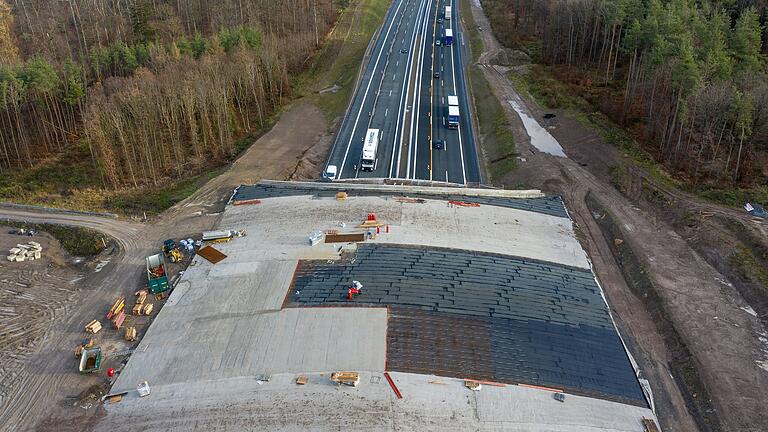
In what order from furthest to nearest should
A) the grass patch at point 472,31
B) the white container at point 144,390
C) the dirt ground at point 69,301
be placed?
the grass patch at point 472,31, the dirt ground at point 69,301, the white container at point 144,390

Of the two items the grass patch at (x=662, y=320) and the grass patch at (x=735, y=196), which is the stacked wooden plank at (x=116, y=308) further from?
the grass patch at (x=735, y=196)

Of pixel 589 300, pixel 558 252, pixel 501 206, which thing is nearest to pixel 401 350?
pixel 589 300

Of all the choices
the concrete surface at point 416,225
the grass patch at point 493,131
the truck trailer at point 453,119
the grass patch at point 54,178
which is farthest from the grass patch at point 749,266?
the grass patch at point 54,178

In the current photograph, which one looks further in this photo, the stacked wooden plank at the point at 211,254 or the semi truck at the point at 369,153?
the semi truck at the point at 369,153

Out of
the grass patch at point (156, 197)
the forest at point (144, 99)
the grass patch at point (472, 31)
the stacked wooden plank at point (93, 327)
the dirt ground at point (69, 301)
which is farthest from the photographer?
the grass patch at point (472, 31)

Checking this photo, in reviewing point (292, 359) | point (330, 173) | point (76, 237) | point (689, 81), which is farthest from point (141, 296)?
point (689, 81)

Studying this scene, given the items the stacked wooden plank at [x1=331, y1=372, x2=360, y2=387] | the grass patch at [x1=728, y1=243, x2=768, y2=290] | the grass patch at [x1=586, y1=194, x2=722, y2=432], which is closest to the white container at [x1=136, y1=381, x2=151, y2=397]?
the stacked wooden plank at [x1=331, y1=372, x2=360, y2=387]

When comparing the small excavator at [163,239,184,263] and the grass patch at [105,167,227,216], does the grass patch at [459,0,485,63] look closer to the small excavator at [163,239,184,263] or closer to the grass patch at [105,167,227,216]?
the grass patch at [105,167,227,216]
